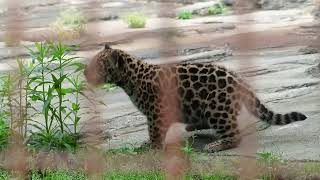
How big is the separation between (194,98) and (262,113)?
54cm

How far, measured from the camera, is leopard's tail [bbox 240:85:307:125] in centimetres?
569

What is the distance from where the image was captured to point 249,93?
18.8 ft

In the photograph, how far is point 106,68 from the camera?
5805 mm

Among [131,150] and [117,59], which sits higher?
[117,59]

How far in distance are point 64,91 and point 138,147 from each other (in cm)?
69

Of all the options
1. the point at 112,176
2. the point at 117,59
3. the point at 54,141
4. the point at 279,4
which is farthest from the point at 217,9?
the point at 112,176

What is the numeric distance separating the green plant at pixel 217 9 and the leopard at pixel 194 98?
9.51m

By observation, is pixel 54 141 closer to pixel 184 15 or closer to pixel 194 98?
pixel 194 98

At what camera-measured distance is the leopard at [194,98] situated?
5.59m

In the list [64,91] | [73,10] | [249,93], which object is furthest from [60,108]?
[73,10]

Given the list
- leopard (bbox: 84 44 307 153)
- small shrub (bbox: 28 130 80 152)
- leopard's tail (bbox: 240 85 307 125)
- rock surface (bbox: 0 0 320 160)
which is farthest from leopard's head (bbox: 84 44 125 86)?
leopard's tail (bbox: 240 85 307 125)

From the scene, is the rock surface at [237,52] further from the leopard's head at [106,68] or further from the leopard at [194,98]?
the leopard's head at [106,68]

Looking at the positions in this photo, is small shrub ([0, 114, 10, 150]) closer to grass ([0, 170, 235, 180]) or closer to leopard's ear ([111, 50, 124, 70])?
grass ([0, 170, 235, 180])

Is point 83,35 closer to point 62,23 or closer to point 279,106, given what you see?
point 62,23
